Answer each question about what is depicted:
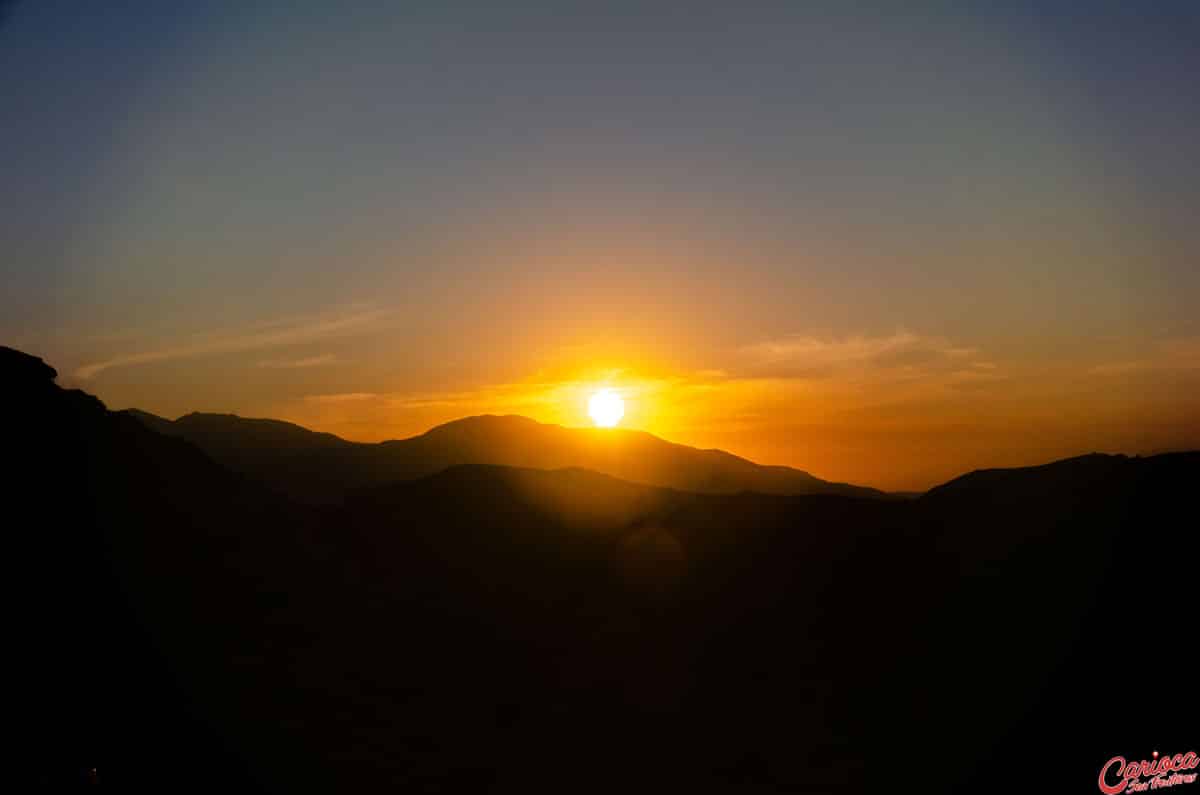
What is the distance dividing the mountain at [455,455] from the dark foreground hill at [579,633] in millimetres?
24255

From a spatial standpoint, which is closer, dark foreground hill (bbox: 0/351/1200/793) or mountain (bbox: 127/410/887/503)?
dark foreground hill (bbox: 0/351/1200/793)

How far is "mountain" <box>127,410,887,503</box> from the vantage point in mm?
100125

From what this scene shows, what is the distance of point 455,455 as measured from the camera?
132 m

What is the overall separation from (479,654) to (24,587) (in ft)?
69.1

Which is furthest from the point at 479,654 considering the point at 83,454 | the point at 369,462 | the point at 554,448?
the point at 554,448

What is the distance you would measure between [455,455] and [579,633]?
3272 inches

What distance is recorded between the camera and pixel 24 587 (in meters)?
32.8

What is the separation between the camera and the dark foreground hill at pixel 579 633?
33.2 metres

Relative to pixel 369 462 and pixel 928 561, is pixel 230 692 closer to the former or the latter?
pixel 928 561

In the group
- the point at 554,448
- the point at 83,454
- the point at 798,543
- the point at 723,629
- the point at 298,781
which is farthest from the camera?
the point at 554,448

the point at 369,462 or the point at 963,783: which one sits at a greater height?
the point at 369,462

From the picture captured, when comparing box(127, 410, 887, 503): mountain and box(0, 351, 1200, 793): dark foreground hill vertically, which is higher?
box(127, 410, 887, 503): mountain

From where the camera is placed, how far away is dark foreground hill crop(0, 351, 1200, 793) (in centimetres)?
3316

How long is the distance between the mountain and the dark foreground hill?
24.3 m
